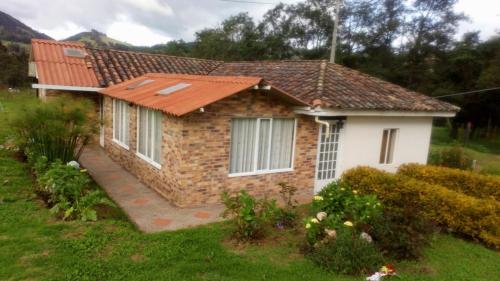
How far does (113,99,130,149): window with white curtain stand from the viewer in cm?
1216

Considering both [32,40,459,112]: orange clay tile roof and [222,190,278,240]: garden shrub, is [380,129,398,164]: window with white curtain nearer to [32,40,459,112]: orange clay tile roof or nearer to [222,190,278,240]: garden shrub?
[32,40,459,112]: orange clay tile roof

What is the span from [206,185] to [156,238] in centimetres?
230

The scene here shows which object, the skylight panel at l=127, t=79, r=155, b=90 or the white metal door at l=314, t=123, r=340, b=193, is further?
the skylight panel at l=127, t=79, r=155, b=90

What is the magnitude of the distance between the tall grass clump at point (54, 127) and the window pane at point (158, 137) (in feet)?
6.43

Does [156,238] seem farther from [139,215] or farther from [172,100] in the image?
[172,100]

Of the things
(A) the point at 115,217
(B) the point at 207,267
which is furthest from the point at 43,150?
(B) the point at 207,267

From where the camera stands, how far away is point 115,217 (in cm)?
771

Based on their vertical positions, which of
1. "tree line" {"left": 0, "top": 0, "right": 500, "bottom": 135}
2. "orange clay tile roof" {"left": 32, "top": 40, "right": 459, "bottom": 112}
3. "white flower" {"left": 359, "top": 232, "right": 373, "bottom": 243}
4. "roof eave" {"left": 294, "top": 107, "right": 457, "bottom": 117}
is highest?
"tree line" {"left": 0, "top": 0, "right": 500, "bottom": 135}

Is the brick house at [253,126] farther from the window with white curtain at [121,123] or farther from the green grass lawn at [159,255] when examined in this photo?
the green grass lawn at [159,255]

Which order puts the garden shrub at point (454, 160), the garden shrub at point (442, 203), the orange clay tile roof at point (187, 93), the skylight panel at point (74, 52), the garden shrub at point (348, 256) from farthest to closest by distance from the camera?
the skylight panel at point (74, 52)
the garden shrub at point (454, 160)
the orange clay tile roof at point (187, 93)
the garden shrub at point (442, 203)
the garden shrub at point (348, 256)

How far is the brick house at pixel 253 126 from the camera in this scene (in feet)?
28.4

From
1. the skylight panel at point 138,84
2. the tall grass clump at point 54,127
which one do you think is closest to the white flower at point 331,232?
the tall grass clump at point 54,127

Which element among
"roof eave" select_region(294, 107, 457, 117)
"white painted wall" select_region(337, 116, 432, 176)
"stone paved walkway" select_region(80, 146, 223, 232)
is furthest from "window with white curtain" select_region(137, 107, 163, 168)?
"white painted wall" select_region(337, 116, 432, 176)

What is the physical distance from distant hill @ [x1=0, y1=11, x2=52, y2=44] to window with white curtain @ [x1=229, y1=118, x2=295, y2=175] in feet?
269
